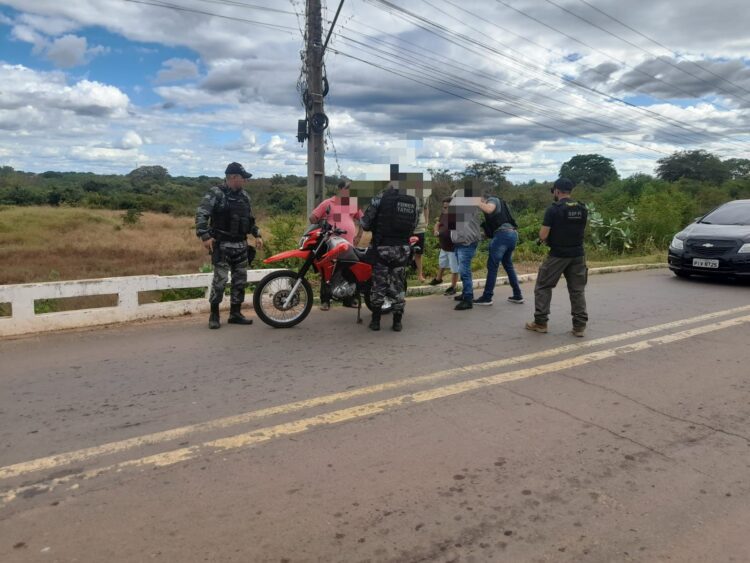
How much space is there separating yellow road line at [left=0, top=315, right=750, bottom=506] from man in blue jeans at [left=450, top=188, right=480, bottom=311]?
2309 millimetres

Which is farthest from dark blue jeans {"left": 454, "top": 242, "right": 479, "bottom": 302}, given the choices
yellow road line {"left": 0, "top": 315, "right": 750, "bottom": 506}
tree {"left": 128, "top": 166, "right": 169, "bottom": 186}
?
tree {"left": 128, "top": 166, "right": 169, "bottom": 186}

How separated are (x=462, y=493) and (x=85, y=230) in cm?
3278

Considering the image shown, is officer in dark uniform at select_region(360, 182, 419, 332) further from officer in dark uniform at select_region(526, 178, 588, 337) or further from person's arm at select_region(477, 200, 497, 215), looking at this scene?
person's arm at select_region(477, 200, 497, 215)

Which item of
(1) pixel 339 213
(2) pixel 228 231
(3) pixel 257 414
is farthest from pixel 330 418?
(1) pixel 339 213

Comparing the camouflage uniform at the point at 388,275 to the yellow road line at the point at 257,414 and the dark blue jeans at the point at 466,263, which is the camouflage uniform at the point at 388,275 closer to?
the dark blue jeans at the point at 466,263

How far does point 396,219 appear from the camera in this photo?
6227 millimetres

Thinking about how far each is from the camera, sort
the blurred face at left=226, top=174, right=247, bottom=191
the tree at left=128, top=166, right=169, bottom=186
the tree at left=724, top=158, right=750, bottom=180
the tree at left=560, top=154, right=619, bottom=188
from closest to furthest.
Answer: the blurred face at left=226, top=174, right=247, bottom=191, the tree at left=724, top=158, right=750, bottom=180, the tree at left=560, top=154, right=619, bottom=188, the tree at left=128, top=166, right=169, bottom=186

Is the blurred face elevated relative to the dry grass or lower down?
elevated

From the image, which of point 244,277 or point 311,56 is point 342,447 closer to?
point 244,277

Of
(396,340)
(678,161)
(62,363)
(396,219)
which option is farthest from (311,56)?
(678,161)

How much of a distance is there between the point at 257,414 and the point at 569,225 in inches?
151

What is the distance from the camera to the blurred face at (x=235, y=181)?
6.32m

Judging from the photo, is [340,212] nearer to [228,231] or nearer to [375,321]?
[228,231]

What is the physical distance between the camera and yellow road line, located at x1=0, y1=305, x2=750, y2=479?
3.21 m
